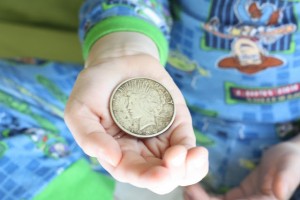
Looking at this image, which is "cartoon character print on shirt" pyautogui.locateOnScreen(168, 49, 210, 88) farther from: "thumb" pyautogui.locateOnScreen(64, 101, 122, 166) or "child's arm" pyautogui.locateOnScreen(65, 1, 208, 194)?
"thumb" pyautogui.locateOnScreen(64, 101, 122, 166)

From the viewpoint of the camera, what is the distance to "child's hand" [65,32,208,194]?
1.65 ft

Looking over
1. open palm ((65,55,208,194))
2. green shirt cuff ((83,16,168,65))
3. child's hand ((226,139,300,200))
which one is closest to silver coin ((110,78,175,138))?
open palm ((65,55,208,194))

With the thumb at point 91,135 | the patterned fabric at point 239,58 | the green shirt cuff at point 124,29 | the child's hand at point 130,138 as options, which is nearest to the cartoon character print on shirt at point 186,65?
the patterned fabric at point 239,58

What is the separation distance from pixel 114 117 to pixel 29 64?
417mm

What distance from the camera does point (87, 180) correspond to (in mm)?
836

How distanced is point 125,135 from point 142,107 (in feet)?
0.15

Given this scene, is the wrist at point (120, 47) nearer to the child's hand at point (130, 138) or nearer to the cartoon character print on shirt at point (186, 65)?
the child's hand at point (130, 138)

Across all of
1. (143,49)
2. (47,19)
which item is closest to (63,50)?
(47,19)

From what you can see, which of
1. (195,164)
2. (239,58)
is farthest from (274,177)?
(195,164)

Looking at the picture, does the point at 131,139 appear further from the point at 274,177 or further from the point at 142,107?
the point at 274,177

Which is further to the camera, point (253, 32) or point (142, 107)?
point (253, 32)

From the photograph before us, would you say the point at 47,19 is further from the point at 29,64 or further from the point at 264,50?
the point at 264,50

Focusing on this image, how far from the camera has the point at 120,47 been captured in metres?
0.69

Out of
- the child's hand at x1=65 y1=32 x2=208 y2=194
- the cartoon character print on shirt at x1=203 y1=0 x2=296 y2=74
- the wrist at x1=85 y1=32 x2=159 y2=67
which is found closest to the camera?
the child's hand at x1=65 y1=32 x2=208 y2=194
